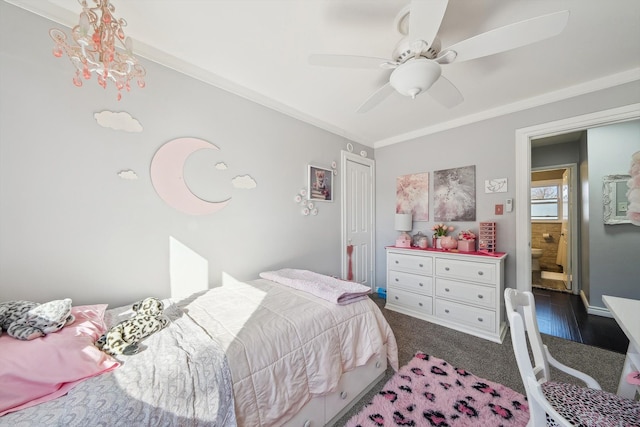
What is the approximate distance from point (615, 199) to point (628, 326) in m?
3.00

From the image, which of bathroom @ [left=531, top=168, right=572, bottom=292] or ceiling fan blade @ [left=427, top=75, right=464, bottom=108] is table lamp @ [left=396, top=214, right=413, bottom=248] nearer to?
ceiling fan blade @ [left=427, top=75, right=464, bottom=108]

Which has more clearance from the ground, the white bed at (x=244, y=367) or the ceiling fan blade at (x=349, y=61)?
the ceiling fan blade at (x=349, y=61)

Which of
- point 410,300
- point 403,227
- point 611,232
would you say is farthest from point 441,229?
point 611,232

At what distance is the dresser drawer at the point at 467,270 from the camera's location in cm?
238

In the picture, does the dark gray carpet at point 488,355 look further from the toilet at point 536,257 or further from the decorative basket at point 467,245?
the toilet at point 536,257

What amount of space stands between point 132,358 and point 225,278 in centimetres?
113

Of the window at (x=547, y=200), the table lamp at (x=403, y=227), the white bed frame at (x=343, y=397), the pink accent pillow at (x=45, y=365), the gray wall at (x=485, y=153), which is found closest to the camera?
the pink accent pillow at (x=45, y=365)

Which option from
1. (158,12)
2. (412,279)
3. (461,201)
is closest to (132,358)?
(158,12)

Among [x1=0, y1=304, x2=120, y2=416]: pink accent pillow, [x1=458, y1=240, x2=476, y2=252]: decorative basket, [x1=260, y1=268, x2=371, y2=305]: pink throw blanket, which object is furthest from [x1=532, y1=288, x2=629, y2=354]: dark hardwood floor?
[x1=0, y1=304, x2=120, y2=416]: pink accent pillow

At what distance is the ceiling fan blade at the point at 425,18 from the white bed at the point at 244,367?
1664 millimetres

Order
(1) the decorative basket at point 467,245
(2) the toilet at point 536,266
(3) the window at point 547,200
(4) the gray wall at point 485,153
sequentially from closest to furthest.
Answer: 1. (4) the gray wall at point 485,153
2. (1) the decorative basket at point 467,245
3. (2) the toilet at point 536,266
4. (3) the window at point 547,200

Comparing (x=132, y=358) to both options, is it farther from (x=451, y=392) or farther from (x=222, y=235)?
(x=451, y=392)

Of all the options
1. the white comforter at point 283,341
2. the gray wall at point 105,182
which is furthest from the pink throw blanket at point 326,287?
the gray wall at point 105,182

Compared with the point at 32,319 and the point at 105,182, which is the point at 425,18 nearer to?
the point at 105,182
